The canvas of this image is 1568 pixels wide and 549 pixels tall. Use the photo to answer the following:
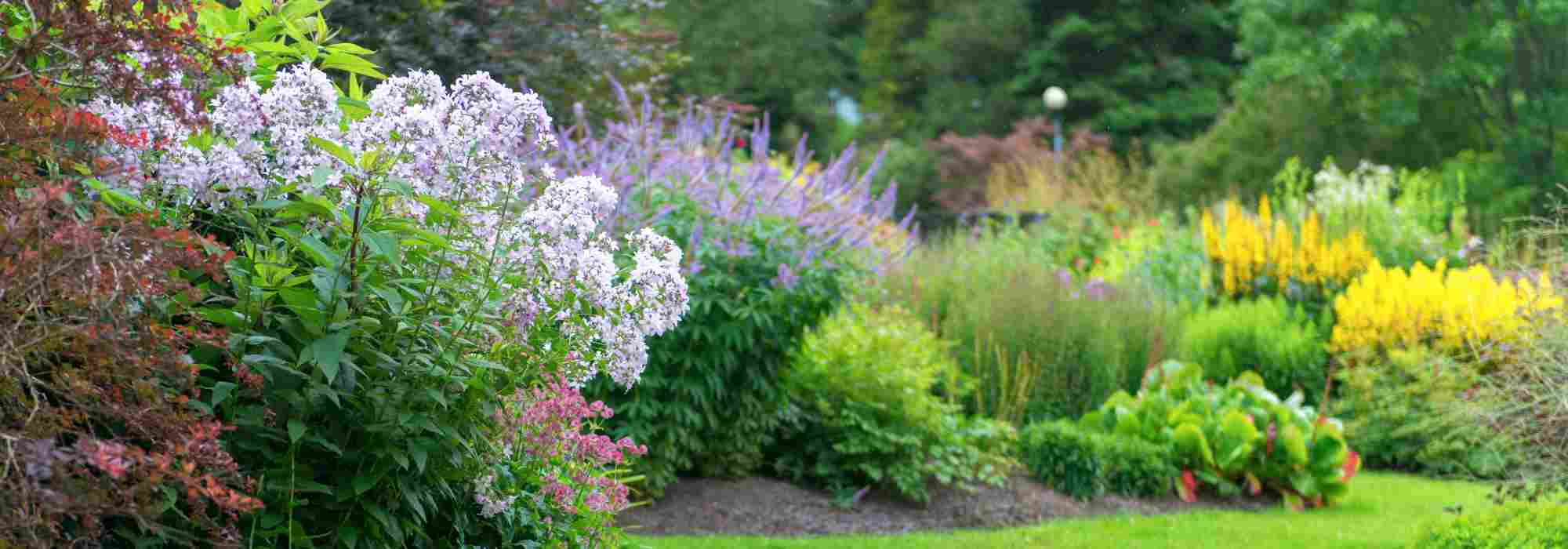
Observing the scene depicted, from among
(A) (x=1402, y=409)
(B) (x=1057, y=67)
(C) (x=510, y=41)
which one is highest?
(B) (x=1057, y=67)

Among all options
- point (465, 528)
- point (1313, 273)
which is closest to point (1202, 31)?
point (1313, 273)

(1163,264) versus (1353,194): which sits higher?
(1353,194)

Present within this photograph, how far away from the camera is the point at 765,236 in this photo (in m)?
6.06

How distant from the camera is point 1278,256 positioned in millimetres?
10406

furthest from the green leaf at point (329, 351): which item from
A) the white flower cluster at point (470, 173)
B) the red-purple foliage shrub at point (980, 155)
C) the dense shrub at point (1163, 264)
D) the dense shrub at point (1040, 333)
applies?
the red-purple foliage shrub at point (980, 155)

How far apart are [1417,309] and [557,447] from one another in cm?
711

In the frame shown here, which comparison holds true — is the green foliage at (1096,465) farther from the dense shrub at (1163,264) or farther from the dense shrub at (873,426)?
the dense shrub at (1163,264)

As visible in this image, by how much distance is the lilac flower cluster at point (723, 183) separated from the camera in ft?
19.4

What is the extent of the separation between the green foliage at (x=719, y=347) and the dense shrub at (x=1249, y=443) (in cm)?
216

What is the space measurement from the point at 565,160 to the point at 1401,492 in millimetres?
4753

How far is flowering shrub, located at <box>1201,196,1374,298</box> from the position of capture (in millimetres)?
10141

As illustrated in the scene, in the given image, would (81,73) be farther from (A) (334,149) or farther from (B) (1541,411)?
(B) (1541,411)

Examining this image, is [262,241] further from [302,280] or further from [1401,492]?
[1401,492]

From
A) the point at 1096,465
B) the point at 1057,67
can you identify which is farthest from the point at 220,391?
the point at 1057,67
